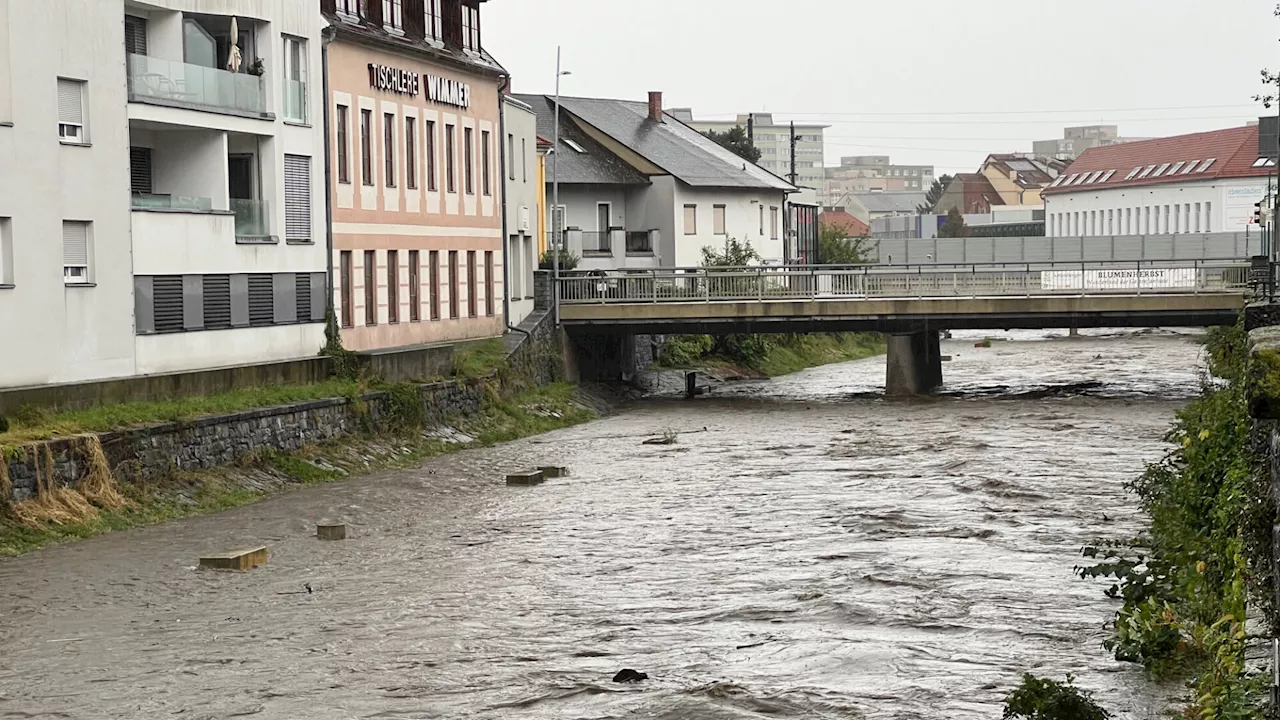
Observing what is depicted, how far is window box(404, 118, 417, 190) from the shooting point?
149 feet

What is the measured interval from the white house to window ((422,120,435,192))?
17.5 meters

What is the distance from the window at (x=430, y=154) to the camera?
1832 inches

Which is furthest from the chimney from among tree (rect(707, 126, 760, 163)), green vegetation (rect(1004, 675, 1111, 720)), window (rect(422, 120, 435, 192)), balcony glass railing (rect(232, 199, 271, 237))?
green vegetation (rect(1004, 675, 1111, 720))

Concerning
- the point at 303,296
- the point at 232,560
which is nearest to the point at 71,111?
the point at 303,296

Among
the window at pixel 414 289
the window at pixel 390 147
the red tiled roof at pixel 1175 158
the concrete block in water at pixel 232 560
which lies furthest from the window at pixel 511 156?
the red tiled roof at pixel 1175 158

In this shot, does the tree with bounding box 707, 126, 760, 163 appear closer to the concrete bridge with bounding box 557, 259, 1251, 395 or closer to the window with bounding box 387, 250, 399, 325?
the concrete bridge with bounding box 557, 259, 1251, 395

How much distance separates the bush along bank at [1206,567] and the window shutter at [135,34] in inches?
795

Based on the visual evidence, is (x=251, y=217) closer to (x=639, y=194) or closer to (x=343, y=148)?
(x=343, y=148)

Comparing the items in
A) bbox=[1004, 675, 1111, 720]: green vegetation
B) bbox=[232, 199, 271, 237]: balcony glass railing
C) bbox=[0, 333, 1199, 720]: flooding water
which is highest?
bbox=[232, 199, 271, 237]: balcony glass railing

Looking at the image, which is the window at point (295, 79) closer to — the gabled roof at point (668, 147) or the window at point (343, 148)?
the window at point (343, 148)

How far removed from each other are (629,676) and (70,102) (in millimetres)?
18946

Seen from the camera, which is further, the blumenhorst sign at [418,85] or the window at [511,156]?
the window at [511,156]

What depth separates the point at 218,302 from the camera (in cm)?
3631

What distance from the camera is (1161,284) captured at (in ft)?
162
